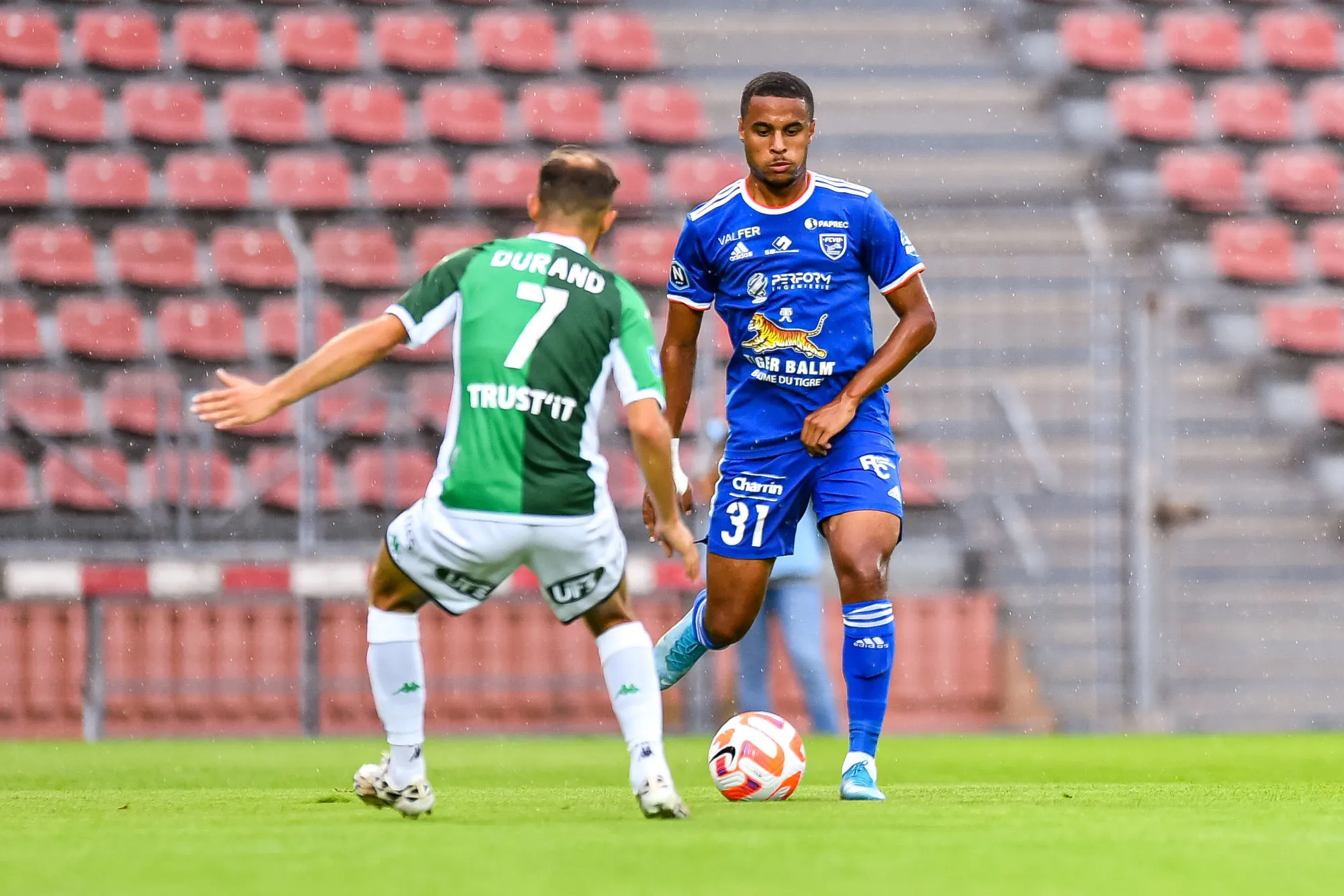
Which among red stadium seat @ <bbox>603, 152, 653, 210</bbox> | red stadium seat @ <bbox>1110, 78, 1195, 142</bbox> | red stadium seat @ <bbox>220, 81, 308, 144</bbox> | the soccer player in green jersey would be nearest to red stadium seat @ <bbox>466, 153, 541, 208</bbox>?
red stadium seat @ <bbox>603, 152, 653, 210</bbox>

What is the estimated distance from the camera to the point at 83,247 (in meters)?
13.8

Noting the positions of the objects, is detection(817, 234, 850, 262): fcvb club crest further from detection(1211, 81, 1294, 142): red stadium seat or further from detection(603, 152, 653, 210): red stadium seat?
detection(1211, 81, 1294, 142): red stadium seat

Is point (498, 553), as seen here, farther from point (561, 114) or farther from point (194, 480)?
point (561, 114)

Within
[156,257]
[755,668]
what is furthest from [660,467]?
[156,257]

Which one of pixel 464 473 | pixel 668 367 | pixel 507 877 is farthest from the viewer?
pixel 668 367

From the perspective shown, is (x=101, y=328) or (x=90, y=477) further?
(x=101, y=328)

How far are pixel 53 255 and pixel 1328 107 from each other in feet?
32.2

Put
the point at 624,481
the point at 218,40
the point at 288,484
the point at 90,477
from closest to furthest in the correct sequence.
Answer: the point at 90,477 < the point at 624,481 < the point at 288,484 < the point at 218,40

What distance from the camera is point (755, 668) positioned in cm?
963

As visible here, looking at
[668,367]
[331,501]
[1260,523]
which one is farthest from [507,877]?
[1260,523]

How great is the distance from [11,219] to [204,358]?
242cm

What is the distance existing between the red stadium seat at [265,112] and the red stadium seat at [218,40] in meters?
0.23

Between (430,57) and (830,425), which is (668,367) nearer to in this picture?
(830,425)

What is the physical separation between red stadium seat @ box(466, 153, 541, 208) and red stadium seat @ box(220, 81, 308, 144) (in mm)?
1365
